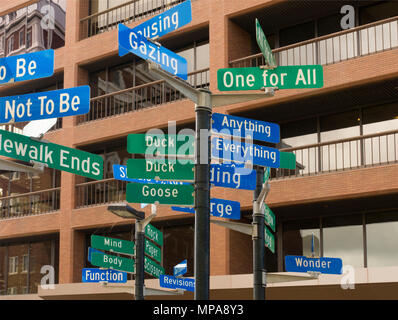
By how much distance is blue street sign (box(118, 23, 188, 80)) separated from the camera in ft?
25.0

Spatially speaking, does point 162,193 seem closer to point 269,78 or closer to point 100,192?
point 269,78

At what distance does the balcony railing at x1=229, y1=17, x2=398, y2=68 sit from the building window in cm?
1245

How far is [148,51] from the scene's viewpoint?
796cm

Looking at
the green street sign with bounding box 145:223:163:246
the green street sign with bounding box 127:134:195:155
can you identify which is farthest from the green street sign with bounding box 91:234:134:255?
the green street sign with bounding box 127:134:195:155

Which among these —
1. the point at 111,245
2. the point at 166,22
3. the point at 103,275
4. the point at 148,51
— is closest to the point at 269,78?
the point at 166,22

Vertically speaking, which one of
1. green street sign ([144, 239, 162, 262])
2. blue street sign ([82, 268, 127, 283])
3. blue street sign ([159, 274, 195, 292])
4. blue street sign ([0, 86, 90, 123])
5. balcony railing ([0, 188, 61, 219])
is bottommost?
blue street sign ([159, 274, 195, 292])

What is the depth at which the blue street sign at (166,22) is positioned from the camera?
808cm

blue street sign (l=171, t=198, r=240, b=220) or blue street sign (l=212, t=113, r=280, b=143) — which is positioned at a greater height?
blue street sign (l=212, t=113, r=280, b=143)

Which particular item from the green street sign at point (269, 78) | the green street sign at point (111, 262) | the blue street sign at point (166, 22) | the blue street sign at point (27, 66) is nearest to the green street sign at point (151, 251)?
the green street sign at point (111, 262)

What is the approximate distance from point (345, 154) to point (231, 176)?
1239 cm

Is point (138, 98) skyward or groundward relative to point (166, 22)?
skyward

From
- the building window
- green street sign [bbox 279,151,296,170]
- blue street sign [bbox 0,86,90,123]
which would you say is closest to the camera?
blue street sign [bbox 0,86,90,123]

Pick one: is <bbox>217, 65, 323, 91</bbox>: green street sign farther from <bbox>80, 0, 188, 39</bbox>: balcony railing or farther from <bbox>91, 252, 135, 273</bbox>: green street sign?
<bbox>80, 0, 188, 39</bbox>: balcony railing
